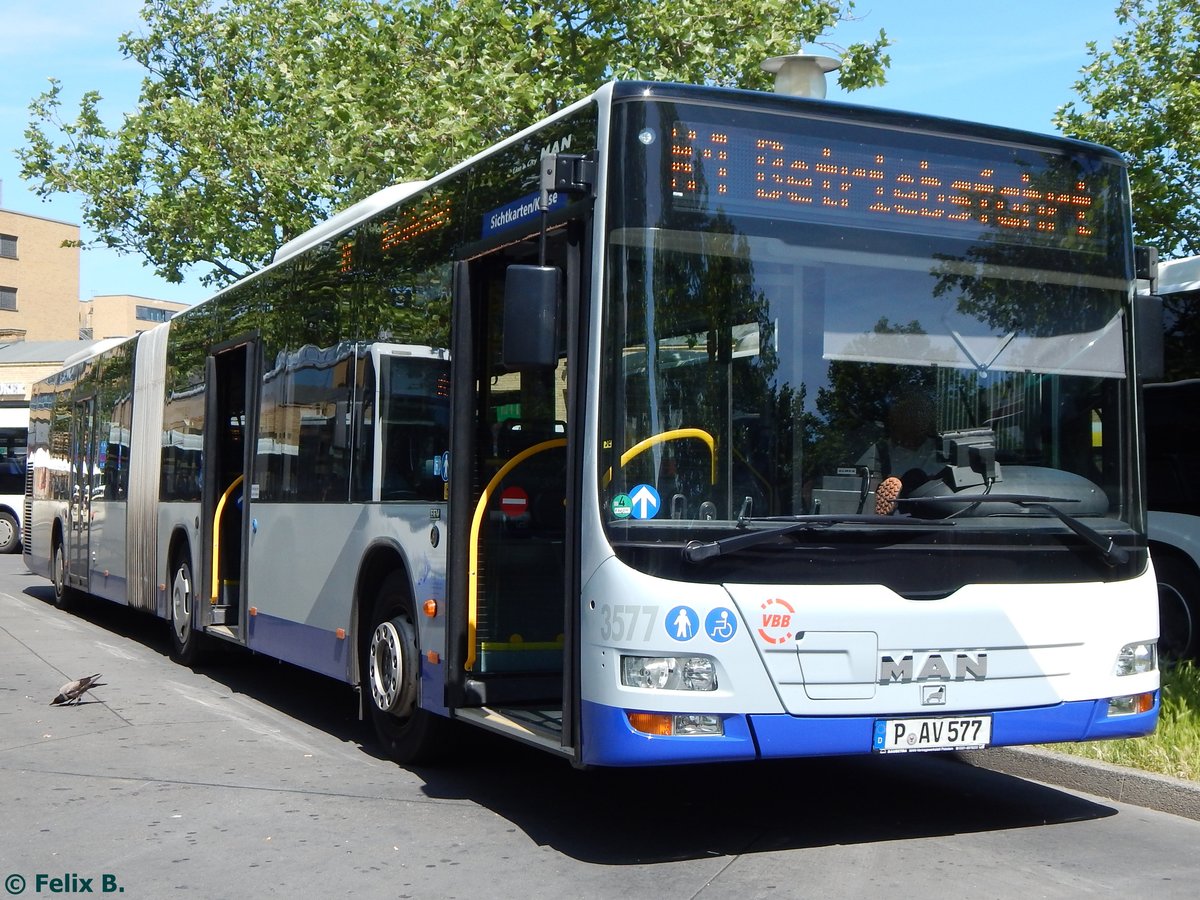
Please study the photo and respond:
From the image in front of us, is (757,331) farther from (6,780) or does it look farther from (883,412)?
(6,780)

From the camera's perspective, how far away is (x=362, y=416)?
857 centimetres

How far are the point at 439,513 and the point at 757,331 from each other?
7.03ft

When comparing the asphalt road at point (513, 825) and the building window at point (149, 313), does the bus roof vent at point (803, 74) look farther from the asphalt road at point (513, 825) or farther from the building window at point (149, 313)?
the building window at point (149, 313)

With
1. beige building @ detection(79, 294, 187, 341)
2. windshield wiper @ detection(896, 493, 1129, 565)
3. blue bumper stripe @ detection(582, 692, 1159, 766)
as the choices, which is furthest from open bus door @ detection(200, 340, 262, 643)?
beige building @ detection(79, 294, 187, 341)

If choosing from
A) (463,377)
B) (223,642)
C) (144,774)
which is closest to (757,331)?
(463,377)

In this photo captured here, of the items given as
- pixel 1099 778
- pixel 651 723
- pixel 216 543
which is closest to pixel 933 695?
pixel 651 723

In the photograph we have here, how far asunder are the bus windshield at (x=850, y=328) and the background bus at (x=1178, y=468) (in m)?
4.73

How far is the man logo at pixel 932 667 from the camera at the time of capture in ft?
19.6

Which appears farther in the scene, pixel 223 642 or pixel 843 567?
pixel 223 642

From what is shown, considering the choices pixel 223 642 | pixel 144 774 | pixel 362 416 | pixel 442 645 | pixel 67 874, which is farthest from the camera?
pixel 223 642

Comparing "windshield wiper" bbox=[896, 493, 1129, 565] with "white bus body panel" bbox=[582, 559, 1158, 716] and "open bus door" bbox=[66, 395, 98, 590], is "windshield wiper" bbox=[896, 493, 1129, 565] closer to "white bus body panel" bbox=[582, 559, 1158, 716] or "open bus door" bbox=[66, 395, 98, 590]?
"white bus body panel" bbox=[582, 559, 1158, 716]

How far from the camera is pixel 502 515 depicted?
7438 mm

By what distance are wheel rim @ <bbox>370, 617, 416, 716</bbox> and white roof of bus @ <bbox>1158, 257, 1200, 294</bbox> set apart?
686 cm

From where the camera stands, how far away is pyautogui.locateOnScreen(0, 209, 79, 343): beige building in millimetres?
77125
